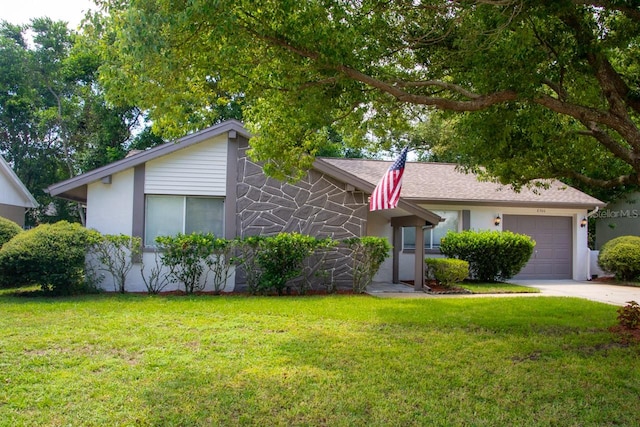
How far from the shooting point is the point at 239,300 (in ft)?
31.9

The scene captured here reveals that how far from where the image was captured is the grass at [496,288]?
12.0 meters

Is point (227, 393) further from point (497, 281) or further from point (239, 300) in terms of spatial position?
point (497, 281)

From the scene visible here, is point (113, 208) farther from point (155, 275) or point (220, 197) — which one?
point (220, 197)

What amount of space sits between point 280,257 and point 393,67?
4755mm

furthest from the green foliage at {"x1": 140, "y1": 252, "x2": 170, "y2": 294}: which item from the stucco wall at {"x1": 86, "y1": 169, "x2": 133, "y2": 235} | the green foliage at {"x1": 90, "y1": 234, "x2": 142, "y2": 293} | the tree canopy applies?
the tree canopy

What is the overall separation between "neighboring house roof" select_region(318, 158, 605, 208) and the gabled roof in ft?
11.9

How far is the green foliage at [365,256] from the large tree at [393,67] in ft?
11.2

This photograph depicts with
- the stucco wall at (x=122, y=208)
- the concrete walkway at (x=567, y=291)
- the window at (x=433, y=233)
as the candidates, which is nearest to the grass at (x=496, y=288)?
the concrete walkway at (x=567, y=291)

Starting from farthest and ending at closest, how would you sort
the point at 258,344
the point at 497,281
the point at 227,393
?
the point at 497,281
the point at 258,344
the point at 227,393

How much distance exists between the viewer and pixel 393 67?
8.00 metres

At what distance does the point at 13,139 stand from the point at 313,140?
24771mm

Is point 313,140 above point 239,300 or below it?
above

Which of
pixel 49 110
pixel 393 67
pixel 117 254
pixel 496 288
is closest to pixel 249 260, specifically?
pixel 117 254

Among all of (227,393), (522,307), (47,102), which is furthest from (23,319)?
(47,102)
